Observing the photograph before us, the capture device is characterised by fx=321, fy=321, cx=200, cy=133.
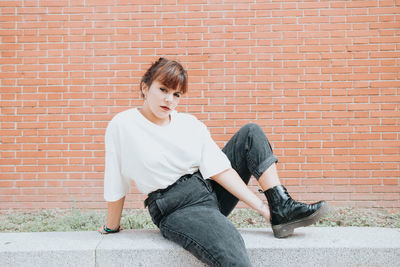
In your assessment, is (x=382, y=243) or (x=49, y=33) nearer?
(x=382, y=243)

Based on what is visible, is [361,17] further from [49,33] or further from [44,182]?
[44,182]

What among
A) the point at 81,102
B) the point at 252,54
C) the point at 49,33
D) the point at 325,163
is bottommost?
the point at 325,163

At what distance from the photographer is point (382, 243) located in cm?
183

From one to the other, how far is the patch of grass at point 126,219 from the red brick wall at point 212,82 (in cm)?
11

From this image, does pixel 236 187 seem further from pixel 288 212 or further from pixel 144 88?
pixel 144 88

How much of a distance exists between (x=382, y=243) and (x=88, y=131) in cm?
286

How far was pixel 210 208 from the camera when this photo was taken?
1798 millimetres

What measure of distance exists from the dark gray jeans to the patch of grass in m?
1.15

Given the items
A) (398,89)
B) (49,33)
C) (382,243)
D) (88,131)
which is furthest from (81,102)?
(398,89)

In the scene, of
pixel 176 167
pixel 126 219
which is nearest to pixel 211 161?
pixel 176 167

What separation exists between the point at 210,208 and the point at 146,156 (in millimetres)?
461

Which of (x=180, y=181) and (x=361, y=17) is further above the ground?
(x=361, y=17)

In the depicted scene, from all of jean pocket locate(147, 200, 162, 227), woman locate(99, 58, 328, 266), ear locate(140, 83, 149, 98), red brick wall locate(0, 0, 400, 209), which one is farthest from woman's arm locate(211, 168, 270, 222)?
red brick wall locate(0, 0, 400, 209)

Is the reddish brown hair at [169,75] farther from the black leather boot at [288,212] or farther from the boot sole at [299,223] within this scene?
the boot sole at [299,223]
